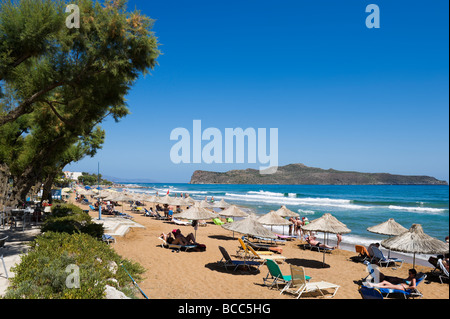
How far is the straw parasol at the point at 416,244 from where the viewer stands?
8.95m

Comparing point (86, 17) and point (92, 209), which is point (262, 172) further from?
point (86, 17)

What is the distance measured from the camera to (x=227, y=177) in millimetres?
185500

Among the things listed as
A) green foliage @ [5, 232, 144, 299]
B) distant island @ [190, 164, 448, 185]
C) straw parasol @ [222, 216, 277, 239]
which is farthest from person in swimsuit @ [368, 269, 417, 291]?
distant island @ [190, 164, 448, 185]

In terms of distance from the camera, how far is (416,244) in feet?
30.0

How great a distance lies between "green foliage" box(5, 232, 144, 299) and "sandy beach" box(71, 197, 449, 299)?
3.47ft

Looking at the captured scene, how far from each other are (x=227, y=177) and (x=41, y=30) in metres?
179

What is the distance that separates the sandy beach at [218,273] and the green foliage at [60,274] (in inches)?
41.6

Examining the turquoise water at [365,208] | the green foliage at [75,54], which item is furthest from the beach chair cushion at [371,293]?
the turquoise water at [365,208]

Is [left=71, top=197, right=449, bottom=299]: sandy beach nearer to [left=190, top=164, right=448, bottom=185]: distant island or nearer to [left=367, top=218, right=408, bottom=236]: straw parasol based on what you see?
[left=367, top=218, right=408, bottom=236]: straw parasol

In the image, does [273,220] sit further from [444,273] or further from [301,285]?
[301,285]

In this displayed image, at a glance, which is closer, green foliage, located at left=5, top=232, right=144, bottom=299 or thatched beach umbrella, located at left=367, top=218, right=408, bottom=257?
green foliage, located at left=5, top=232, right=144, bottom=299

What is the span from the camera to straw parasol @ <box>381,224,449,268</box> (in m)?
8.95
